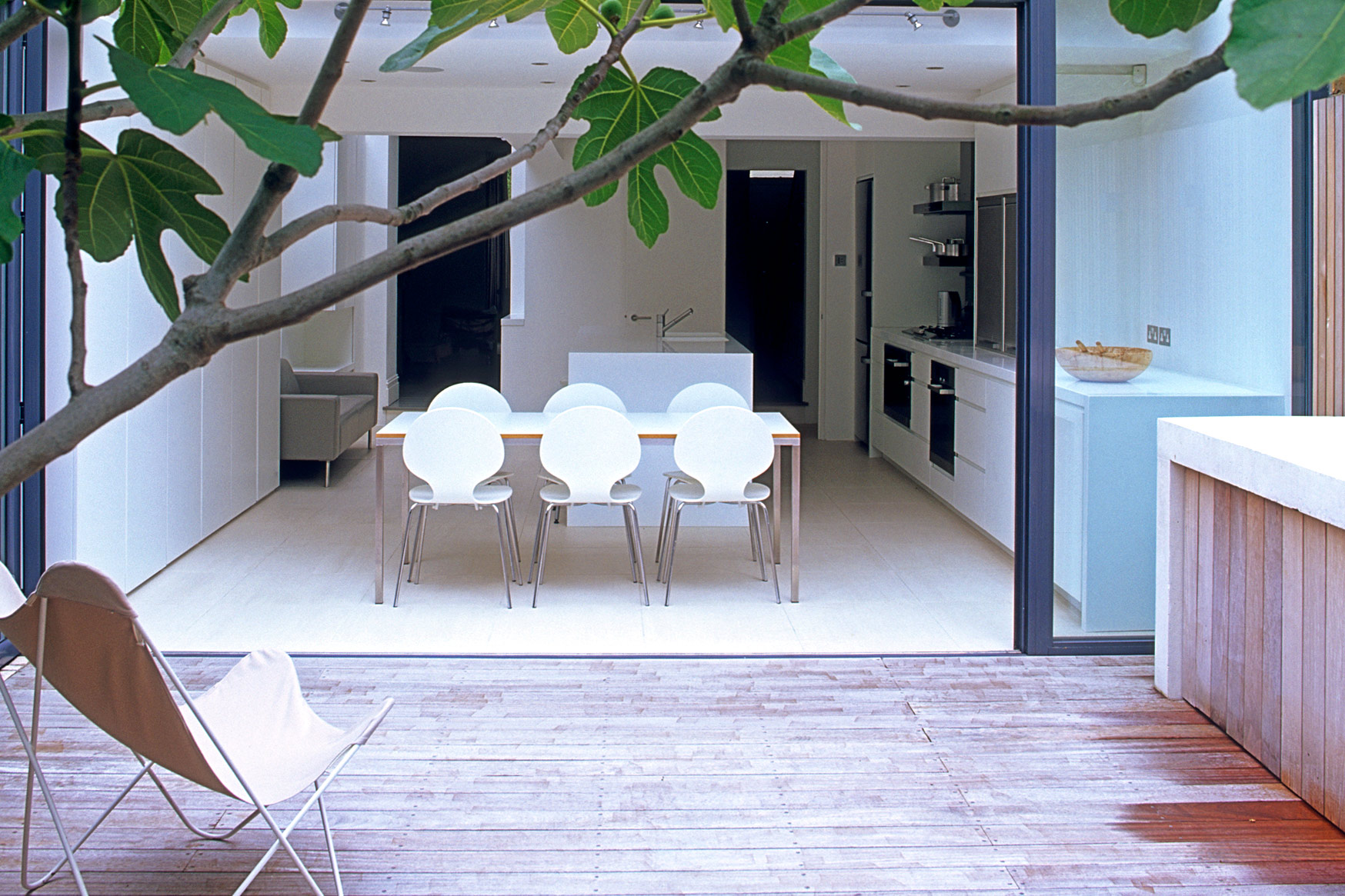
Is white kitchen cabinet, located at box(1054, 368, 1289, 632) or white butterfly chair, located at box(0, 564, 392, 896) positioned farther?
white kitchen cabinet, located at box(1054, 368, 1289, 632)

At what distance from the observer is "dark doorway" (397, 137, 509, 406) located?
14.4m

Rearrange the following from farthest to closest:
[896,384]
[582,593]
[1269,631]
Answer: [896,384] → [582,593] → [1269,631]

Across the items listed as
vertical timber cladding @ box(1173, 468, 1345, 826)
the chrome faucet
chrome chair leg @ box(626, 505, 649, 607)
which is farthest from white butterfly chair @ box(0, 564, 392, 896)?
the chrome faucet

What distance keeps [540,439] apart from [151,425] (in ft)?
5.52

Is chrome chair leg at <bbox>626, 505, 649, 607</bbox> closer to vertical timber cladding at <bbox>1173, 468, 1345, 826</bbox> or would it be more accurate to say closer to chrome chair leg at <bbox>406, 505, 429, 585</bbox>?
chrome chair leg at <bbox>406, 505, 429, 585</bbox>

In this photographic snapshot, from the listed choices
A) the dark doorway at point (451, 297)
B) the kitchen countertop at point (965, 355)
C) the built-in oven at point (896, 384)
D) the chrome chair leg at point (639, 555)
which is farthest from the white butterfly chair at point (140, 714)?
the dark doorway at point (451, 297)

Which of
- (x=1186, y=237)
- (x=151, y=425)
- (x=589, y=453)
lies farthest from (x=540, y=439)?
(x=1186, y=237)

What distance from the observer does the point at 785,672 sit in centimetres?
429

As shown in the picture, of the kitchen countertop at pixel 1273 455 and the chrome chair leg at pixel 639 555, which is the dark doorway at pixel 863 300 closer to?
the chrome chair leg at pixel 639 555

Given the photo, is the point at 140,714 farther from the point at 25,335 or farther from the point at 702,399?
the point at 702,399

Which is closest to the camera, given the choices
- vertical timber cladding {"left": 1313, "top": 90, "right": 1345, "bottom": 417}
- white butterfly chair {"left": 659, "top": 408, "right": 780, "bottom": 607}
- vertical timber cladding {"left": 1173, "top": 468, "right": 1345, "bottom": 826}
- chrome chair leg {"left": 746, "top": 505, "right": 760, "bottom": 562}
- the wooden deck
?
the wooden deck

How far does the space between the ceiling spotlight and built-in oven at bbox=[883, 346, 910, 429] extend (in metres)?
3.30

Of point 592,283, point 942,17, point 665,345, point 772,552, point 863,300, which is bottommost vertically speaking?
point 772,552

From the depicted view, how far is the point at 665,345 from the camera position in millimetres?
7859
